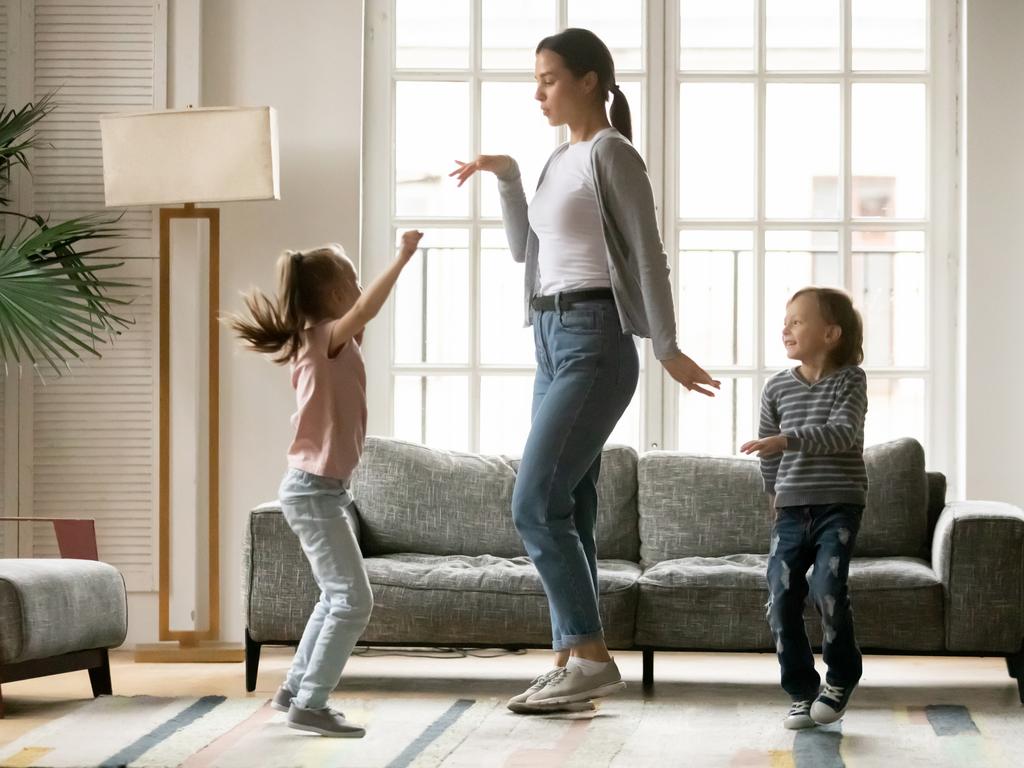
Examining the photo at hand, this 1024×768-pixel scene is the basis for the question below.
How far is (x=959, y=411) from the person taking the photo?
4301mm

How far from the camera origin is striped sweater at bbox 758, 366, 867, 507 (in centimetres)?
280

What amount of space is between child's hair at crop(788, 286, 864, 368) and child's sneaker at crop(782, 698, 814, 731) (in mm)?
732

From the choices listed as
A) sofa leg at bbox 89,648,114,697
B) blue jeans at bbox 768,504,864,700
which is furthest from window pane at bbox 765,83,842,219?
sofa leg at bbox 89,648,114,697

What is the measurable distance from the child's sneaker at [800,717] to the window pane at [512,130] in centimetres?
210

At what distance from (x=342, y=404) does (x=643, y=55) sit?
→ 2160mm

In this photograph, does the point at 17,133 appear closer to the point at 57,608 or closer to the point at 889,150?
the point at 57,608

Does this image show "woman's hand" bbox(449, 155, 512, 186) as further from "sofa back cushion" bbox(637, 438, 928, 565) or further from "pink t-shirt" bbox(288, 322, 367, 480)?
"sofa back cushion" bbox(637, 438, 928, 565)

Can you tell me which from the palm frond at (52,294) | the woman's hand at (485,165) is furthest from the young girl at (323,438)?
the palm frond at (52,294)

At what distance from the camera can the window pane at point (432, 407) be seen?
444cm

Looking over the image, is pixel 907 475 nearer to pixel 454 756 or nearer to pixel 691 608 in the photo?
pixel 691 608

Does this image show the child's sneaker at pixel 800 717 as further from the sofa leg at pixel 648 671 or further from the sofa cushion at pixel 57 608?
the sofa cushion at pixel 57 608

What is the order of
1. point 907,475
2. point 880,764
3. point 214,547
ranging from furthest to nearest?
1. point 214,547
2. point 907,475
3. point 880,764

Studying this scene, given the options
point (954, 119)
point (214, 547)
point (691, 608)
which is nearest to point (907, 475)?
point (691, 608)

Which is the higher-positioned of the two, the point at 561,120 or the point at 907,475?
the point at 561,120
